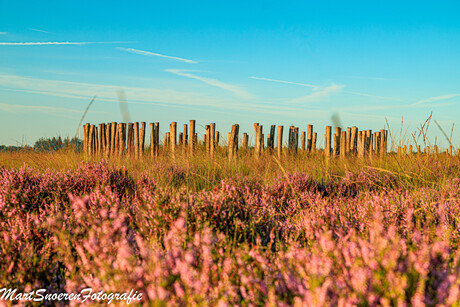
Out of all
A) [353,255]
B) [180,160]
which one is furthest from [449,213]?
[180,160]

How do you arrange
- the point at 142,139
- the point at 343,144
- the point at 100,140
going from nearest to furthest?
1. the point at 343,144
2. the point at 142,139
3. the point at 100,140

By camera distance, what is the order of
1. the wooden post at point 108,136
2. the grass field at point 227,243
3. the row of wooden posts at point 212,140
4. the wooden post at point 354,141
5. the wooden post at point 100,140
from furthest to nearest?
1. the wooden post at point 100,140
2. the wooden post at point 108,136
3. the wooden post at point 354,141
4. the row of wooden posts at point 212,140
5. the grass field at point 227,243

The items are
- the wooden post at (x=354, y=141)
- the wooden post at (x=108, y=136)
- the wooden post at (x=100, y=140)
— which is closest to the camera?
the wooden post at (x=354, y=141)

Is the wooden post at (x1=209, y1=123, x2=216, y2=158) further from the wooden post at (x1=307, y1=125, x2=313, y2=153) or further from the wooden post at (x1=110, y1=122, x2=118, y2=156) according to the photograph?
the wooden post at (x1=110, y1=122, x2=118, y2=156)

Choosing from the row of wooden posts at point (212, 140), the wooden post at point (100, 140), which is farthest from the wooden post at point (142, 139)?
the wooden post at point (100, 140)

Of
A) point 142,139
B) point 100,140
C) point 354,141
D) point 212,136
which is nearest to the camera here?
point 212,136

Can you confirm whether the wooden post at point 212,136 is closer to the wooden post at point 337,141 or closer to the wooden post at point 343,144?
the wooden post at point 337,141

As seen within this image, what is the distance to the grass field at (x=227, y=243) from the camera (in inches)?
66.7

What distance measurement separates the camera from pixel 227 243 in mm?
3014

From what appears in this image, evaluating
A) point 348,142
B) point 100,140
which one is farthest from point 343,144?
point 100,140

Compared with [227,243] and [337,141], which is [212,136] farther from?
[227,243]

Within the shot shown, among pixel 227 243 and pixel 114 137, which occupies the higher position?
pixel 114 137

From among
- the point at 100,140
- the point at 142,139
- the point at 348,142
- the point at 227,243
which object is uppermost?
the point at 348,142

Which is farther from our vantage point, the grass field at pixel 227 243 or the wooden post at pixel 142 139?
the wooden post at pixel 142 139
